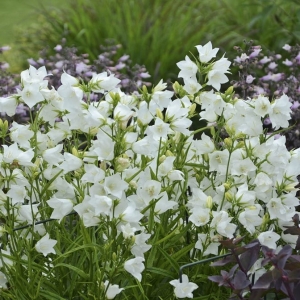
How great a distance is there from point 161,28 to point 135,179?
3.56 metres

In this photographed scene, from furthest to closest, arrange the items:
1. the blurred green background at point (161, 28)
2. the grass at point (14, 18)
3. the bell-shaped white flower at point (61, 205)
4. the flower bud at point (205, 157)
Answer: the grass at point (14, 18), the blurred green background at point (161, 28), the flower bud at point (205, 157), the bell-shaped white flower at point (61, 205)

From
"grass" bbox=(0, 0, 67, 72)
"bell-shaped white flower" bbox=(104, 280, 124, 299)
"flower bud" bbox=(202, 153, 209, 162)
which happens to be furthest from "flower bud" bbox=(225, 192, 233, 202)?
"grass" bbox=(0, 0, 67, 72)

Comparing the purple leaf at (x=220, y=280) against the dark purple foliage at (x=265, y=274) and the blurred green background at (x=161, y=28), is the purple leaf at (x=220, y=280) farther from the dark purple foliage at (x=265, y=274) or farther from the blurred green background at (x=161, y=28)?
the blurred green background at (x=161, y=28)

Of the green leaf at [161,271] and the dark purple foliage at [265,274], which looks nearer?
the dark purple foliage at [265,274]

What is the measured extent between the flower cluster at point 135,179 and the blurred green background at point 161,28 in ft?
8.97

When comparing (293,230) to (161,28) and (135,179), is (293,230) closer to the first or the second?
(135,179)

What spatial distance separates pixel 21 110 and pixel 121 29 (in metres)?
1.56

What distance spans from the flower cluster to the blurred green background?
273 centimetres

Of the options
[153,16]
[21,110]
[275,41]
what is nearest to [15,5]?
[153,16]

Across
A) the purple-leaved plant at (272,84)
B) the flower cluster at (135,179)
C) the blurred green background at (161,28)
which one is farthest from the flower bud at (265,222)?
the blurred green background at (161,28)

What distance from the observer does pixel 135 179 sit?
1.97m

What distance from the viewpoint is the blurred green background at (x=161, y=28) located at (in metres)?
5.05

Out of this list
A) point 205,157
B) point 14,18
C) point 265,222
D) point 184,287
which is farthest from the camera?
point 14,18

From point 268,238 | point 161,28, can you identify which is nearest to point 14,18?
point 161,28
